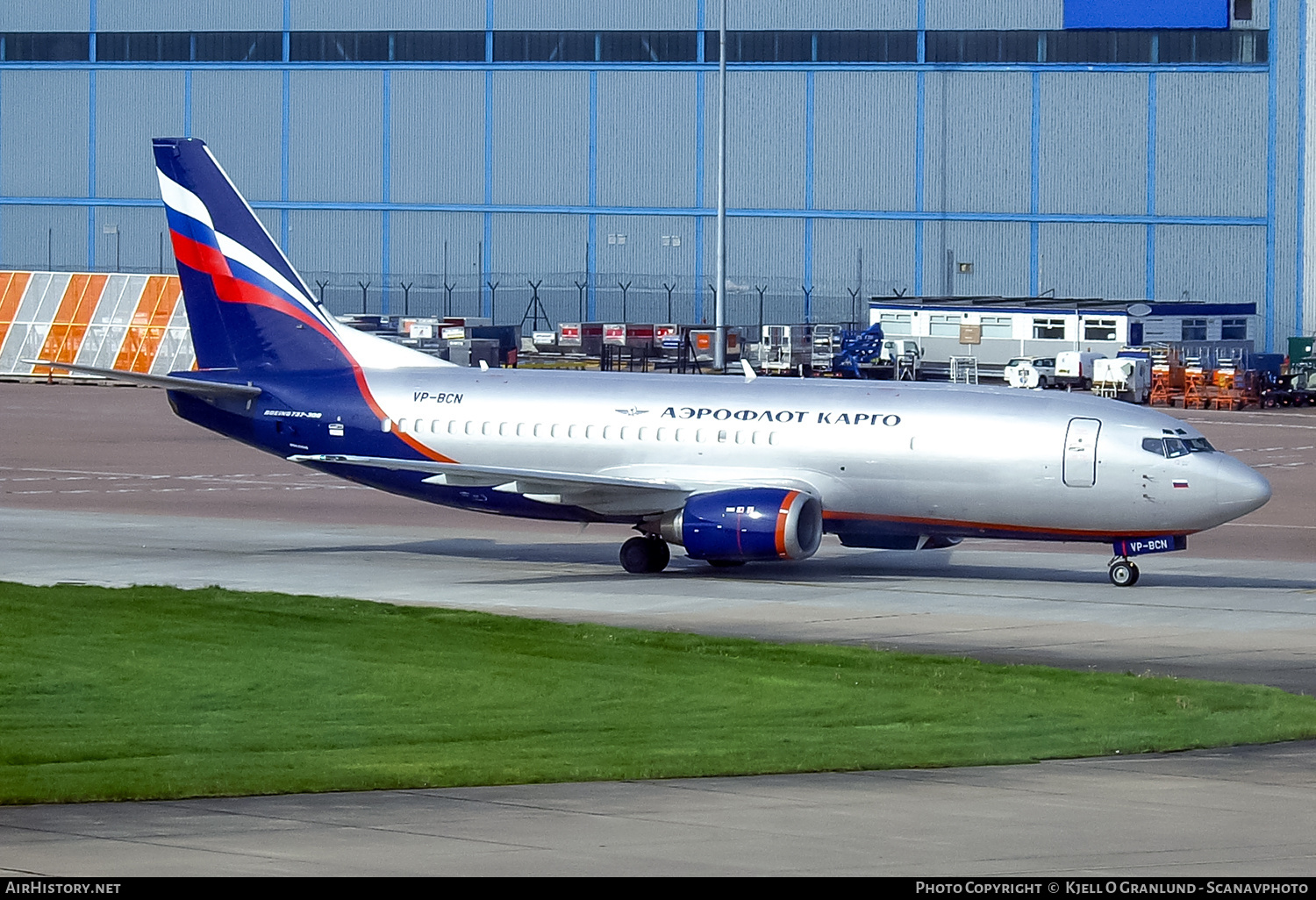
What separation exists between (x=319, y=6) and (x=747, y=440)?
76.3 m

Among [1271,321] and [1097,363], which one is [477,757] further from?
[1271,321]

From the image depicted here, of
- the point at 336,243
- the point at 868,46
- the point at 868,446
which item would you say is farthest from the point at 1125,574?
the point at 336,243

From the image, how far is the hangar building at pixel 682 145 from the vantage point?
98.7 metres

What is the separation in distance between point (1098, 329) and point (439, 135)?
1478 inches

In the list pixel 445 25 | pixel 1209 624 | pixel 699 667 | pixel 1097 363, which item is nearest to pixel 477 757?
pixel 699 667

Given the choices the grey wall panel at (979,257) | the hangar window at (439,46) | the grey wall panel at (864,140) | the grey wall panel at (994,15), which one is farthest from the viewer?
the hangar window at (439,46)

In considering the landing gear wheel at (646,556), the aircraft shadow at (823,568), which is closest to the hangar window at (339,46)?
the aircraft shadow at (823,568)

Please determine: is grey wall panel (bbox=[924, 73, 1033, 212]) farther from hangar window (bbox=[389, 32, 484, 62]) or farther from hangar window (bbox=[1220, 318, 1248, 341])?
hangar window (bbox=[389, 32, 484, 62])

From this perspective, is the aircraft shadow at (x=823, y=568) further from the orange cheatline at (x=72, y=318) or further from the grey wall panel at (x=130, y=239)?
the grey wall panel at (x=130, y=239)

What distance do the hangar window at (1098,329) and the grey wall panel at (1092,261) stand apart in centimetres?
988

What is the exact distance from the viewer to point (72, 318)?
96.9 meters

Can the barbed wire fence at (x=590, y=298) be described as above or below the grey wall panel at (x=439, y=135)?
below
